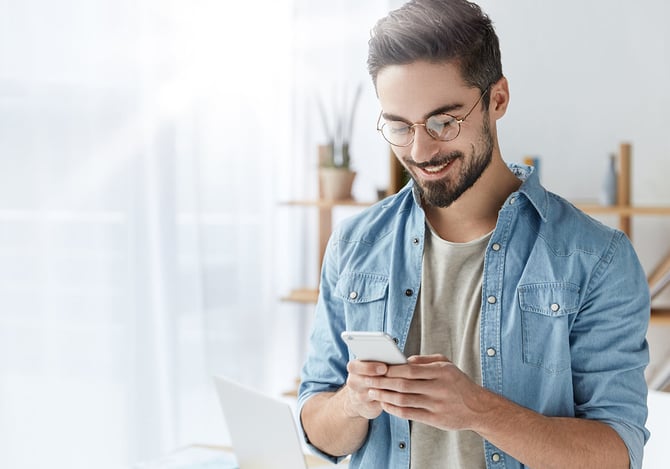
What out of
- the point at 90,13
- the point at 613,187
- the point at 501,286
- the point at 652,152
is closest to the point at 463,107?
the point at 501,286

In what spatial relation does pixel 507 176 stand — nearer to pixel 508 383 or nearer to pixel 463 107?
pixel 463 107

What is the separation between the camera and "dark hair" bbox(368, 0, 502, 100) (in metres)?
1.32

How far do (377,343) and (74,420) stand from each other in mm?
1997

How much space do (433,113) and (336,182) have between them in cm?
258

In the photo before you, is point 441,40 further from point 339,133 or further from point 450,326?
point 339,133

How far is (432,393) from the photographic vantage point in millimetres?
1180

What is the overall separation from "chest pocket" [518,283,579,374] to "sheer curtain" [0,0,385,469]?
5.83ft

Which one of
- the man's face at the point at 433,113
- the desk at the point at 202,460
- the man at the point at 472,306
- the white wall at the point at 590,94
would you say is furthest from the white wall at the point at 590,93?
the man's face at the point at 433,113

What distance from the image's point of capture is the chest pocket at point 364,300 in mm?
1428

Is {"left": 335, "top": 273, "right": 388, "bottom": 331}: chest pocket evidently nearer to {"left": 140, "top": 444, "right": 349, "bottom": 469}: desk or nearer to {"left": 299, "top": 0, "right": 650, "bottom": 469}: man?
{"left": 299, "top": 0, "right": 650, "bottom": 469}: man

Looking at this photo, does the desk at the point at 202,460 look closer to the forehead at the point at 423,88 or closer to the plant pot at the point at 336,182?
the forehead at the point at 423,88

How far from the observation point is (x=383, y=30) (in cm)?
137

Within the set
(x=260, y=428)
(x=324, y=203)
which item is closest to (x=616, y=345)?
(x=260, y=428)

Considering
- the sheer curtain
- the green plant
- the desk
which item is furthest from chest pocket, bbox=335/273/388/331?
the green plant
